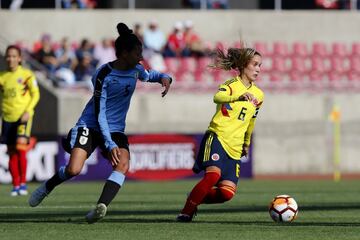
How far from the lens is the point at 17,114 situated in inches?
613

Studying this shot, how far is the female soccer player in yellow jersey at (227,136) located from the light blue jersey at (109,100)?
0.86 metres

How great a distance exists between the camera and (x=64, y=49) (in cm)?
2441

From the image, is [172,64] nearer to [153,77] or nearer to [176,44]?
[176,44]

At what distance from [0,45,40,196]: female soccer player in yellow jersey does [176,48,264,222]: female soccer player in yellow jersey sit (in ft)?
18.5

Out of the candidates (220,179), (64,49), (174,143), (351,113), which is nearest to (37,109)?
(64,49)

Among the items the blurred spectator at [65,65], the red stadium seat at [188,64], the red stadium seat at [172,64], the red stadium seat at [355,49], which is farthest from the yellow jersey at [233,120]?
the red stadium seat at [355,49]

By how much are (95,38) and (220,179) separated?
17.3m

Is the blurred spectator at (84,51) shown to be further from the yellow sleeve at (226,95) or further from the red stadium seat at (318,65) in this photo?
the yellow sleeve at (226,95)

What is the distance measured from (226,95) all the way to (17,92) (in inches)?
251

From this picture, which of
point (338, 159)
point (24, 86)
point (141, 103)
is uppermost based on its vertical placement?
point (24, 86)

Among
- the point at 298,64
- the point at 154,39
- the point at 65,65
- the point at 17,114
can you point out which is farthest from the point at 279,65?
the point at 17,114

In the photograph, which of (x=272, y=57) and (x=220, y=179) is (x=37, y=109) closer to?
(x=272, y=57)

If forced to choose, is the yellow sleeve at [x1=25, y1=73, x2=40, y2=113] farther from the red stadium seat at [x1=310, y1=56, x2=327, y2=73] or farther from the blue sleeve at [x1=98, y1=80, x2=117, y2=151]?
the red stadium seat at [x1=310, y1=56, x2=327, y2=73]

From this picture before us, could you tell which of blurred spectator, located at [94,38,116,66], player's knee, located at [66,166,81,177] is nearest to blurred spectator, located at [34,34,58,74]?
blurred spectator, located at [94,38,116,66]
